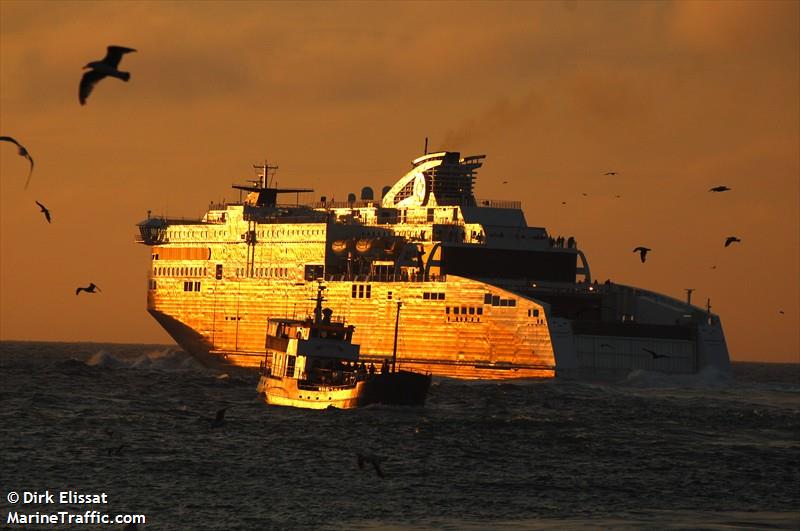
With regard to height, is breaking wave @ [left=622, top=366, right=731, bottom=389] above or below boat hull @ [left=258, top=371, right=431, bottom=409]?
above

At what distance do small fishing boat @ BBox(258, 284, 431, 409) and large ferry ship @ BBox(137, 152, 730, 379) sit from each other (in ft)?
81.1

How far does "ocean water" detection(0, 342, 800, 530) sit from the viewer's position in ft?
154

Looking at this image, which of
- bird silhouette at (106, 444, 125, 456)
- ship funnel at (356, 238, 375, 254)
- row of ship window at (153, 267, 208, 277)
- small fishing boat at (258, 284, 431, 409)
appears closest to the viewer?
bird silhouette at (106, 444, 125, 456)

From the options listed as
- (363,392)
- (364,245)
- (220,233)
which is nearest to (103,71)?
(363,392)

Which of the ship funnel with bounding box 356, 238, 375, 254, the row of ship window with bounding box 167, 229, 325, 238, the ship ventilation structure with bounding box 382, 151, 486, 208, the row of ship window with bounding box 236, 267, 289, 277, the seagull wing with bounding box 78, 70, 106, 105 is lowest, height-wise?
the seagull wing with bounding box 78, 70, 106, 105

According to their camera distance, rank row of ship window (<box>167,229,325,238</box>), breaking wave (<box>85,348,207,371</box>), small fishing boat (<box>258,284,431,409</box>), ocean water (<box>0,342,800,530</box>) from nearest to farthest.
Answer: ocean water (<box>0,342,800,530</box>) → small fishing boat (<box>258,284,431,409</box>) → row of ship window (<box>167,229,325,238</box>) → breaking wave (<box>85,348,207,371</box>)

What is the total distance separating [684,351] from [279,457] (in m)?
49.7

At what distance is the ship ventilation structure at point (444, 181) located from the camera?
398 feet

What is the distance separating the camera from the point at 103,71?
107ft

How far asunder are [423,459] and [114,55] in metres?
28.9

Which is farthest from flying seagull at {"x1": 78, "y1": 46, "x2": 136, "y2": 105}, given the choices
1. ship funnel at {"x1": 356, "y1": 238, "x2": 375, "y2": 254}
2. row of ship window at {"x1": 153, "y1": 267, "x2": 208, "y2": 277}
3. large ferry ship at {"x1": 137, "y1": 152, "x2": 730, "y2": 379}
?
row of ship window at {"x1": 153, "y1": 267, "x2": 208, "y2": 277}

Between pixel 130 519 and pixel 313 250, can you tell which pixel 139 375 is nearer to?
pixel 313 250

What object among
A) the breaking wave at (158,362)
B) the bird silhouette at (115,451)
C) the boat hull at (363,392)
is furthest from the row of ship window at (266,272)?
the bird silhouette at (115,451)

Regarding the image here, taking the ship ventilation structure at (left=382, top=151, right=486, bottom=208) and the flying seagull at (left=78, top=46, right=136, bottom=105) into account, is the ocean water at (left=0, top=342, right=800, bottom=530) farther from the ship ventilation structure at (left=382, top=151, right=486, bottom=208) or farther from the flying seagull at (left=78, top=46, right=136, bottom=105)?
the ship ventilation structure at (left=382, top=151, right=486, bottom=208)
